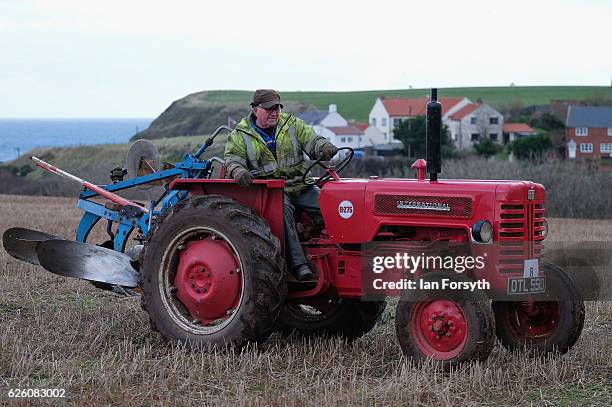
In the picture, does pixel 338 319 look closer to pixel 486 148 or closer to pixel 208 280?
pixel 208 280

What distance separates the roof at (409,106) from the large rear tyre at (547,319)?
3014 inches

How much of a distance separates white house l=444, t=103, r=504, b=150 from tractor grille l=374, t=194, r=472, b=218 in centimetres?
7448

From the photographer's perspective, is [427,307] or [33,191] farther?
[33,191]

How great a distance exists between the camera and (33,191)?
35.0 meters

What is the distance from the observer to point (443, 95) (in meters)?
121

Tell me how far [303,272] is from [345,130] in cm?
7739

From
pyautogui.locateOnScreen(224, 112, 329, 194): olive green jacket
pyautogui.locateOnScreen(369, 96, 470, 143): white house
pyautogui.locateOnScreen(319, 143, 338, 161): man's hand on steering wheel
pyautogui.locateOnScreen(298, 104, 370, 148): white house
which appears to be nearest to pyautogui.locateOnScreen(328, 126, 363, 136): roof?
pyautogui.locateOnScreen(298, 104, 370, 148): white house

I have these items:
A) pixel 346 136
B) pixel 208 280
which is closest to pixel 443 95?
pixel 346 136

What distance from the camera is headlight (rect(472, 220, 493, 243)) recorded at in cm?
668

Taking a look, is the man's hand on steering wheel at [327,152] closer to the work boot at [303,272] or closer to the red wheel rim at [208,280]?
the work boot at [303,272]

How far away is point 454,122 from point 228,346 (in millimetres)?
76055

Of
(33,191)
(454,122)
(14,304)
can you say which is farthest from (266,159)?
(454,122)

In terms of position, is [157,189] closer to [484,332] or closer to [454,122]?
[484,332]

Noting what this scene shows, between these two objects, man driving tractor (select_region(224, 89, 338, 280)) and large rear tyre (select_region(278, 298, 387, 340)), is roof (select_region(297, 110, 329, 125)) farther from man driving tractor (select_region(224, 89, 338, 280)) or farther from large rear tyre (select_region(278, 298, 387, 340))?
man driving tractor (select_region(224, 89, 338, 280))
